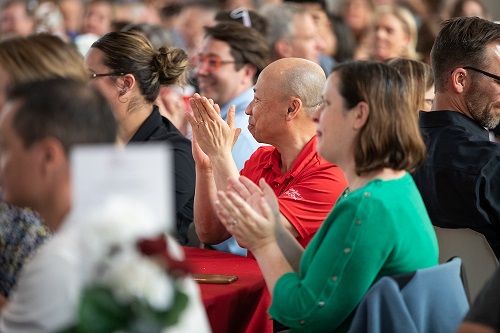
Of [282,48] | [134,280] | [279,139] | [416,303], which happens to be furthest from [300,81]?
[282,48]

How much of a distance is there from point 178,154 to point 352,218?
1569 millimetres

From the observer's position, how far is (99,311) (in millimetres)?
1679

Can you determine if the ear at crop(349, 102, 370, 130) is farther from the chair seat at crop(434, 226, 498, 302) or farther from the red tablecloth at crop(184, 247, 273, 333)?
the chair seat at crop(434, 226, 498, 302)

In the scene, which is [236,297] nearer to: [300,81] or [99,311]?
[300,81]

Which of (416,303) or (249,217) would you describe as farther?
(249,217)

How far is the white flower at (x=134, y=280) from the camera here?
168 cm

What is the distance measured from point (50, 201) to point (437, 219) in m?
1.93

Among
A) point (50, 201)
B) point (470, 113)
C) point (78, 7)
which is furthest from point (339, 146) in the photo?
point (78, 7)

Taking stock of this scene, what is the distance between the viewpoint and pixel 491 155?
3.40 m

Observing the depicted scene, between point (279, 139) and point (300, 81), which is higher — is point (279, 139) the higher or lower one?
A: the lower one

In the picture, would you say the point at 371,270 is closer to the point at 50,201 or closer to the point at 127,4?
the point at 50,201

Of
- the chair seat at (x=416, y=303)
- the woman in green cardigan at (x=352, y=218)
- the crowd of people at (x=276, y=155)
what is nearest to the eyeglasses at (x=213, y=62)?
the crowd of people at (x=276, y=155)

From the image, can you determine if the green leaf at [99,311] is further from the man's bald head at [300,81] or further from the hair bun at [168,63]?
the hair bun at [168,63]

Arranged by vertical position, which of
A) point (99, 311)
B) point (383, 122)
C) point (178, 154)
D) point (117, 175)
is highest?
point (117, 175)
